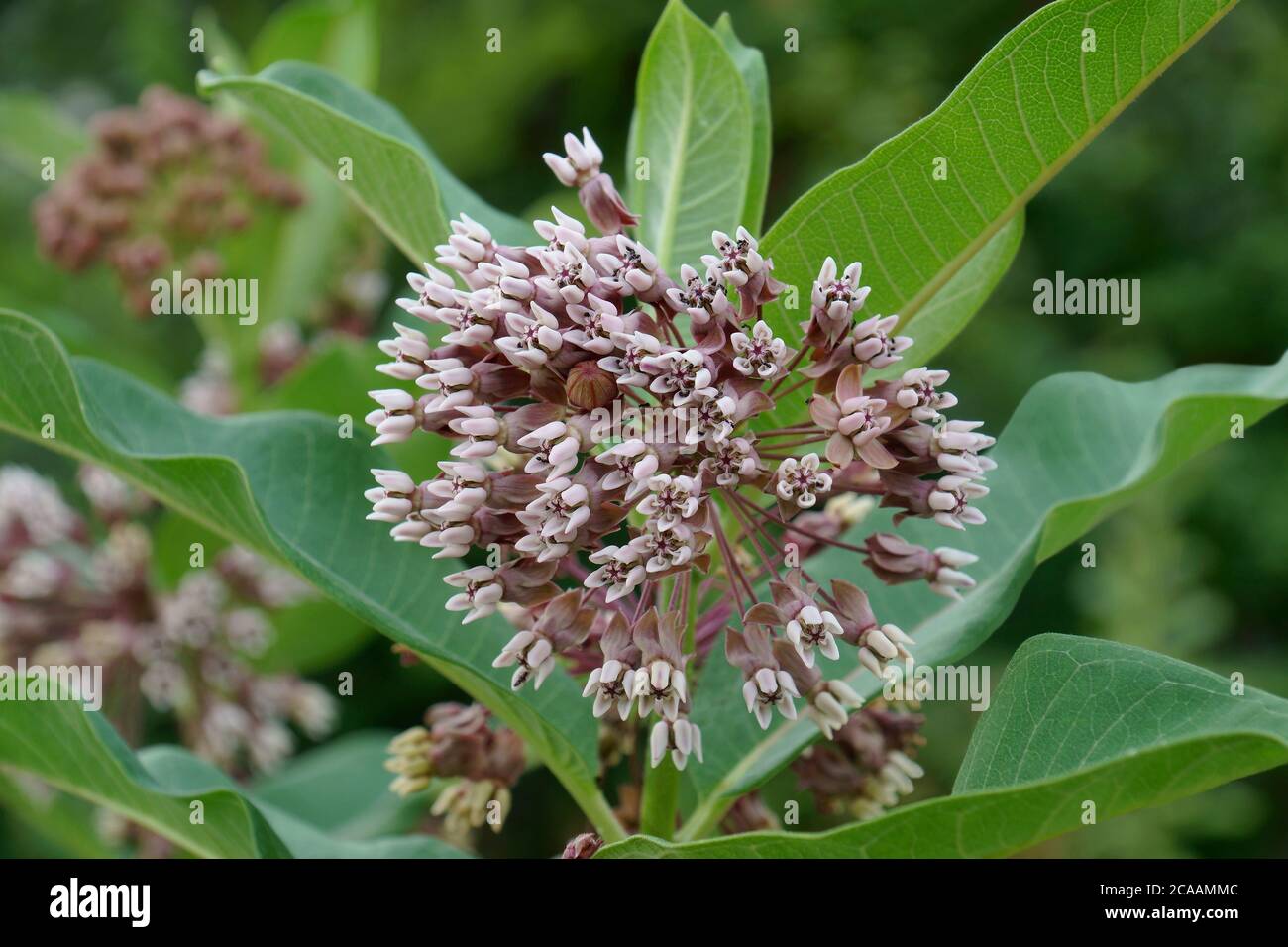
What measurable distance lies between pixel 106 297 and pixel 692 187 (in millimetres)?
3663

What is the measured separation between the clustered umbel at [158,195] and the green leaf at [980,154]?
161 cm

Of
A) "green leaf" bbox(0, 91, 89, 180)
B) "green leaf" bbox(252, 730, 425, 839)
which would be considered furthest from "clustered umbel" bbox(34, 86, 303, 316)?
"green leaf" bbox(252, 730, 425, 839)

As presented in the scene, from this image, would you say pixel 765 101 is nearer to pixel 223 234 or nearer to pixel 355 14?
pixel 355 14

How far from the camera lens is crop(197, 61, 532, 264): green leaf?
1.20 meters

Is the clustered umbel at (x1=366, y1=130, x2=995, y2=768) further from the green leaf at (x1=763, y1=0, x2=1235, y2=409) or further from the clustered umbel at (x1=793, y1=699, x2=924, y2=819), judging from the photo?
the clustered umbel at (x1=793, y1=699, x2=924, y2=819)

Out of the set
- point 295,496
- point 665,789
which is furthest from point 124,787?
point 665,789

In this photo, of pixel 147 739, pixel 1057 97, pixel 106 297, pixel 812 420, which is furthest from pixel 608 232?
pixel 106 297

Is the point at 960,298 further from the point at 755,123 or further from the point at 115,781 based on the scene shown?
the point at 115,781

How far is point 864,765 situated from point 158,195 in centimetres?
198

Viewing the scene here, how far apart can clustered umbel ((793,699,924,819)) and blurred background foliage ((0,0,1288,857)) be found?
2.55m

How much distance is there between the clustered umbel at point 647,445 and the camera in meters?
1.03

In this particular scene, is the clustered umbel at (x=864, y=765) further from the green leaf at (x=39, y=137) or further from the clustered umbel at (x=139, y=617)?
the green leaf at (x=39, y=137)

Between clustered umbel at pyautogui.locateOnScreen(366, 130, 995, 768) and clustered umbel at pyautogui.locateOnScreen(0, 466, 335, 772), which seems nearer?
clustered umbel at pyautogui.locateOnScreen(366, 130, 995, 768)

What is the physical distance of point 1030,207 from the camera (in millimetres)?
5285
